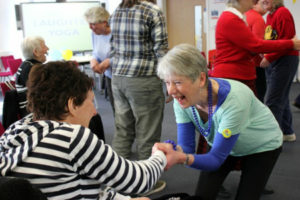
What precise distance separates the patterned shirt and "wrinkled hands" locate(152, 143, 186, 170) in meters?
1.09

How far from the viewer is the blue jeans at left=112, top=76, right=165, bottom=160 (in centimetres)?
255

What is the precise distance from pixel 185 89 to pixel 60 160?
2.28ft

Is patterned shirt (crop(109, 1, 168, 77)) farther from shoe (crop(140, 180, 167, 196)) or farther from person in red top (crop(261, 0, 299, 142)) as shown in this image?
person in red top (crop(261, 0, 299, 142))

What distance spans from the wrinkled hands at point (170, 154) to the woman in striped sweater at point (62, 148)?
0.25m

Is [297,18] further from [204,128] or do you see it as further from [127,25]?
[204,128]

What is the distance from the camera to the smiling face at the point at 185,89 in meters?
1.50

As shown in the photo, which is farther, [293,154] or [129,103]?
[293,154]

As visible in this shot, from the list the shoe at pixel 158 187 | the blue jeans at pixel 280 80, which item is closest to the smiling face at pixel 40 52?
the shoe at pixel 158 187

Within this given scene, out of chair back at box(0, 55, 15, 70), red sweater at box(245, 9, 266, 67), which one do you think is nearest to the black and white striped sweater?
red sweater at box(245, 9, 266, 67)

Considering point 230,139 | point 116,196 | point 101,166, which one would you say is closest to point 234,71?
point 230,139

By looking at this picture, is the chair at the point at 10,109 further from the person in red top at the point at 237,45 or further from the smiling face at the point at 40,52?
the person in red top at the point at 237,45

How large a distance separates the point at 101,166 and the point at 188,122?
0.84m

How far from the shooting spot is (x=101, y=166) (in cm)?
106

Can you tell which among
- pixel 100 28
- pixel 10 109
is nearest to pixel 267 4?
pixel 100 28
